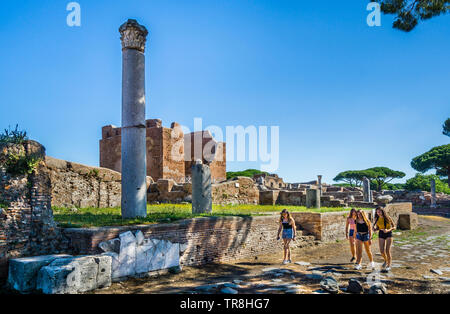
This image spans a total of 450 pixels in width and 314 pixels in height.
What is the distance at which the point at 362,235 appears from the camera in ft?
23.3

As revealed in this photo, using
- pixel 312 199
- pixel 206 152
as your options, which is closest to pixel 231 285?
pixel 312 199

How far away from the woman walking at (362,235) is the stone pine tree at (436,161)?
3453 cm

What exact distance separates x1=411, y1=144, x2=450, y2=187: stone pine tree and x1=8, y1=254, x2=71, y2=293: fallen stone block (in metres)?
40.0

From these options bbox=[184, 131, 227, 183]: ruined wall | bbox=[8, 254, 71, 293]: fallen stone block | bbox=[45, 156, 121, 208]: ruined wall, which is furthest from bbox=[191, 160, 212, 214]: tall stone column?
bbox=[184, 131, 227, 183]: ruined wall

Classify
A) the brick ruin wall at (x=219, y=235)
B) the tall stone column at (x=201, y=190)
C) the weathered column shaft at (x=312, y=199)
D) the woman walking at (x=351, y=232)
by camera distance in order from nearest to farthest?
the brick ruin wall at (x=219, y=235)
the woman walking at (x=351, y=232)
the tall stone column at (x=201, y=190)
the weathered column shaft at (x=312, y=199)

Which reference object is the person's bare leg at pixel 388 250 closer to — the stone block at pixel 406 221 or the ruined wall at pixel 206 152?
the stone block at pixel 406 221

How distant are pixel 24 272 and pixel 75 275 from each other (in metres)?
0.63

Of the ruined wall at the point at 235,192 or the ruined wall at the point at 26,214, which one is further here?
the ruined wall at the point at 235,192

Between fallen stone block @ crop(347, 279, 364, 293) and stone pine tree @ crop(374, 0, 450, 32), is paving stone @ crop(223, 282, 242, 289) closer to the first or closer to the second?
fallen stone block @ crop(347, 279, 364, 293)

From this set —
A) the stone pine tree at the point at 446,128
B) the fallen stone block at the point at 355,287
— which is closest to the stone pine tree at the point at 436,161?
the stone pine tree at the point at 446,128

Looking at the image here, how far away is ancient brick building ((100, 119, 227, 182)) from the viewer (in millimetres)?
20578

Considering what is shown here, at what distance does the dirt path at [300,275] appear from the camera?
5145mm

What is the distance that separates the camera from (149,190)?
1467 cm

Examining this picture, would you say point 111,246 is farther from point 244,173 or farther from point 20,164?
point 244,173
